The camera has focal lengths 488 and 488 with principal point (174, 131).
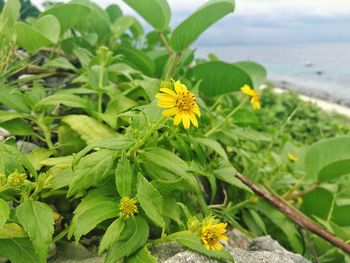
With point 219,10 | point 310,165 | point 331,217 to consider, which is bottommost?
point 331,217

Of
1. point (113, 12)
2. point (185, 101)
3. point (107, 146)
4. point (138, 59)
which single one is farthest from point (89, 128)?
point (113, 12)

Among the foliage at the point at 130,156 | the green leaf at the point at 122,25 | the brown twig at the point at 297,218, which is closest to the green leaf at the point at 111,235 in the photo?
the foliage at the point at 130,156

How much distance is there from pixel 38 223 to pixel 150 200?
0.73ft

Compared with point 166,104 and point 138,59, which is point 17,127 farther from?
point 138,59

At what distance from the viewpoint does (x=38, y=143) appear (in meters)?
1.46

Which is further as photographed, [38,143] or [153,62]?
[153,62]

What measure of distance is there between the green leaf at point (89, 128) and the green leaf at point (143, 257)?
14.4 inches

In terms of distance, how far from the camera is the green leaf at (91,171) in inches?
38.9

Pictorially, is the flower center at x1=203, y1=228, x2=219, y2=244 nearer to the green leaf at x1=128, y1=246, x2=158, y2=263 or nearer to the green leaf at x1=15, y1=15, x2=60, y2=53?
the green leaf at x1=128, y1=246, x2=158, y2=263

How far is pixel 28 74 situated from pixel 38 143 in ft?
1.56

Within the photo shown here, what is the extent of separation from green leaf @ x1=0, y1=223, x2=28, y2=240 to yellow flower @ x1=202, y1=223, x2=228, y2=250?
1.20 feet

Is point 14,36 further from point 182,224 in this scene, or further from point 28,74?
point 182,224

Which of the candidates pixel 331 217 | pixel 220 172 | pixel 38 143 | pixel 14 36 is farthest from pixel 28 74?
pixel 331 217

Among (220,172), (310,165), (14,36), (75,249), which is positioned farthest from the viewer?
(310,165)
